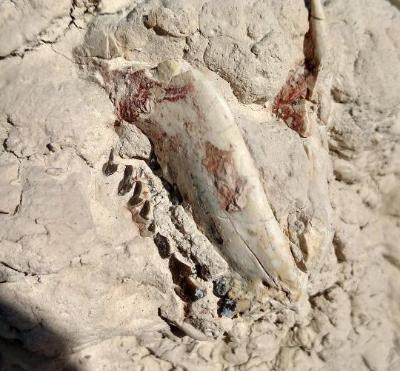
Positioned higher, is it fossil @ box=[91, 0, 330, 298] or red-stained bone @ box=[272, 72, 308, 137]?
red-stained bone @ box=[272, 72, 308, 137]

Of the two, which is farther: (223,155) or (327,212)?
(327,212)

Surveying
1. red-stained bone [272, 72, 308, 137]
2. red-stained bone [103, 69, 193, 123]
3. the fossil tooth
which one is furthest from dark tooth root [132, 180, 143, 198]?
the fossil tooth

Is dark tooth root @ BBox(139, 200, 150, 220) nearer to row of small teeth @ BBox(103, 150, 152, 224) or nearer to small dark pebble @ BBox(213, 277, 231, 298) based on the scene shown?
row of small teeth @ BBox(103, 150, 152, 224)

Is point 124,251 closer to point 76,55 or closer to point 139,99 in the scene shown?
point 139,99

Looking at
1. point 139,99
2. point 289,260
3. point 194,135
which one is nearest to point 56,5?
point 139,99

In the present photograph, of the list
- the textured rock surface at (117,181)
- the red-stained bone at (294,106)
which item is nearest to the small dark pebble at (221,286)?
the textured rock surface at (117,181)

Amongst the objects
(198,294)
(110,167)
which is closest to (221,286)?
(198,294)

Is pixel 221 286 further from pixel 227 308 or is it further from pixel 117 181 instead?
pixel 117 181
